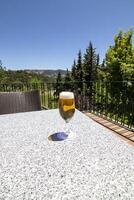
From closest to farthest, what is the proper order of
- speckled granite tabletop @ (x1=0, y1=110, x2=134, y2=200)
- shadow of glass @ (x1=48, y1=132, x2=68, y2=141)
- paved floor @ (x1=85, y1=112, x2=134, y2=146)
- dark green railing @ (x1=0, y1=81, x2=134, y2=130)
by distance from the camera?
speckled granite tabletop @ (x1=0, y1=110, x2=134, y2=200) → shadow of glass @ (x1=48, y1=132, x2=68, y2=141) → paved floor @ (x1=85, y1=112, x2=134, y2=146) → dark green railing @ (x1=0, y1=81, x2=134, y2=130)

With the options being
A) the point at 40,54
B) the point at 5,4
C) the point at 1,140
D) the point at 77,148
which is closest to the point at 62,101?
the point at 77,148

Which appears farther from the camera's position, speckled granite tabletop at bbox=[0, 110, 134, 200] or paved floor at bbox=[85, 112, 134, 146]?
paved floor at bbox=[85, 112, 134, 146]

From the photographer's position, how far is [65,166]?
0.65m

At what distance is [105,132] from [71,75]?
33.9 m

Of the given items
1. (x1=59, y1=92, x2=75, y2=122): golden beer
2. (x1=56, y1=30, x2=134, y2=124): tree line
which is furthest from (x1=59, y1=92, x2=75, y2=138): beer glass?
(x1=56, y1=30, x2=134, y2=124): tree line

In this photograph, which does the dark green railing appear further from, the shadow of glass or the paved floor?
the shadow of glass

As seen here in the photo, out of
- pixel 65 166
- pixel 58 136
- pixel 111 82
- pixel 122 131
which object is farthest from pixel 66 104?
pixel 111 82

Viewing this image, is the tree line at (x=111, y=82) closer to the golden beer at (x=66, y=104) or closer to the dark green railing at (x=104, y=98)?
the dark green railing at (x=104, y=98)

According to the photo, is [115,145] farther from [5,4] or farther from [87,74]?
[87,74]

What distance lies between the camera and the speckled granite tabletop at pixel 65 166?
0.50 meters

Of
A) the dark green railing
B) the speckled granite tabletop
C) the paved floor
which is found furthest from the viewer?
the dark green railing

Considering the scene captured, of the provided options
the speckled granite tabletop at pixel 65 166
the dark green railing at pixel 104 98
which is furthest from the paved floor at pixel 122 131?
the speckled granite tabletop at pixel 65 166

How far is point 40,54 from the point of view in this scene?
3656 cm

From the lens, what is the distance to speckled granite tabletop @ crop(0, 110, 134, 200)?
504 millimetres
